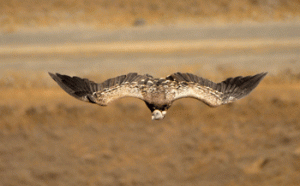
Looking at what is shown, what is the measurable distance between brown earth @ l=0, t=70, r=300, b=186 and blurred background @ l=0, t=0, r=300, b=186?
59mm

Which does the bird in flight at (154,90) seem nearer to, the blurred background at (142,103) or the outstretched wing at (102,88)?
the outstretched wing at (102,88)

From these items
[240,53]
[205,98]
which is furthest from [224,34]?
[205,98]

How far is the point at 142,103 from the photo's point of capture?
57.4ft

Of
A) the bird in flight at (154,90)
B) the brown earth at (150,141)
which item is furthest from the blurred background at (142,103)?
the bird in flight at (154,90)

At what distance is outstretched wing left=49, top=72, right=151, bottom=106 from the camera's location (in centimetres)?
1014

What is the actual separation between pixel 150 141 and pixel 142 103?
7.67ft

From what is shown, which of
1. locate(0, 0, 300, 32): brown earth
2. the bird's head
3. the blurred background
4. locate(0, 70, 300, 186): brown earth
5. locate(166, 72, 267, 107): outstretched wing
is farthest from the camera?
locate(0, 0, 300, 32): brown earth

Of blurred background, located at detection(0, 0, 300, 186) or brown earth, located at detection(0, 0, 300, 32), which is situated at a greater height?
brown earth, located at detection(0, 0, 300, 32)

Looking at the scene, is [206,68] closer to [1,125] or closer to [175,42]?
[175,42]

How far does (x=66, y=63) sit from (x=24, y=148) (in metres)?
5.90

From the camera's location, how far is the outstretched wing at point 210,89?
10234mm

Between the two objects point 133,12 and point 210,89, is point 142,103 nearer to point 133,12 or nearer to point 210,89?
point 133,12

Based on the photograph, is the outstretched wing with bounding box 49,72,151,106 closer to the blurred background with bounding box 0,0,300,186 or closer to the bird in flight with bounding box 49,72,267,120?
the bird in flight with bounding box 49,72,267,120

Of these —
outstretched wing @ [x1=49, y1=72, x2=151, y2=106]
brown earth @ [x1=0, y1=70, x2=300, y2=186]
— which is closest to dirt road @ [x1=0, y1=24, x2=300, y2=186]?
brown earth @ [x1=0, y1=70, x2=300, y2=186]
